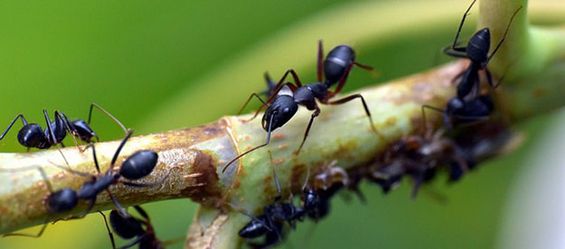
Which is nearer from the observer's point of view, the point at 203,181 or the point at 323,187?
the point at 203,181

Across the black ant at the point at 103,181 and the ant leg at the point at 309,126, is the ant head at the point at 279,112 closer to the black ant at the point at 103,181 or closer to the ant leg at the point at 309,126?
the ant leg at the point at 309,126

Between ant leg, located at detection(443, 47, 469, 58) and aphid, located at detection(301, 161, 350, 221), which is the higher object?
ant leg, located at detection(443, 47, 469, 58)

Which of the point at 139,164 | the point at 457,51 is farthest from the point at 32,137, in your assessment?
the point at 457,51

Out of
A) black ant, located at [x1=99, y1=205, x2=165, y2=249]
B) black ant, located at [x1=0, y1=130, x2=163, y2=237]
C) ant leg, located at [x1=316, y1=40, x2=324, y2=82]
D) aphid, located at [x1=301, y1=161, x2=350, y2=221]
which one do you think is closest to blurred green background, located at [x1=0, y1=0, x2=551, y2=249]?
ant leg, located at [x1=316, y1=40, x2=324, y2=82]

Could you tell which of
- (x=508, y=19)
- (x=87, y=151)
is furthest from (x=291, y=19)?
(x=87, y=151)

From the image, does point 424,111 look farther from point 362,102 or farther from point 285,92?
point 285,92

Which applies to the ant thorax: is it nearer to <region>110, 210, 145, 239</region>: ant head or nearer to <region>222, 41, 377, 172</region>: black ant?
<region>222, 41, 377, 172</region>: black ant

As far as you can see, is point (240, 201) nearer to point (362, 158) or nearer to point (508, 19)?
point (362, 158)
